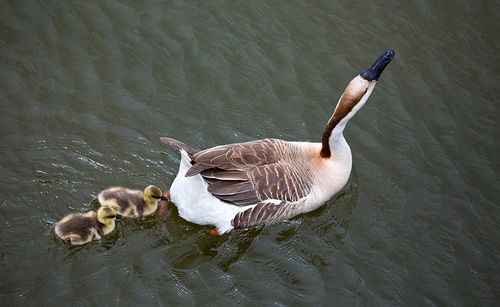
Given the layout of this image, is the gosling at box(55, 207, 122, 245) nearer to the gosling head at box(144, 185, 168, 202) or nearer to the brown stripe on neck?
the gosling head at box(144, 185, 168, 202)

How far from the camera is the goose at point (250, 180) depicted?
3.97 m

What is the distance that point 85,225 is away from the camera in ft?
12.1

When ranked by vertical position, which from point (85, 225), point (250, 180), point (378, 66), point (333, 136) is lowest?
point (85, 225)

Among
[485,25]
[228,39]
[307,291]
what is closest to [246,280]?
[307,291]

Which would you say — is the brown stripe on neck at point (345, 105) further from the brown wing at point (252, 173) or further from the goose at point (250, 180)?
the brown wing at point (252, 173)

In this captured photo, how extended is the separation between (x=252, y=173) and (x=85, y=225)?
1305 mm

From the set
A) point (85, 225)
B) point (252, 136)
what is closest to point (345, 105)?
point (252, 136)

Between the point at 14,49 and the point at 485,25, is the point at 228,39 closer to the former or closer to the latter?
the point at 14,49

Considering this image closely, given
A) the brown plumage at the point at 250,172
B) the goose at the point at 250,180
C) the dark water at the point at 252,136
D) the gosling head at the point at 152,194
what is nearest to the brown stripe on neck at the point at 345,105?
the goose at the point at 250,180

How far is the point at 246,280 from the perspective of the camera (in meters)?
3.78

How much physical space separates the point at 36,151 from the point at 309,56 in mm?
2905

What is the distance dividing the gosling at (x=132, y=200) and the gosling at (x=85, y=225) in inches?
5.6

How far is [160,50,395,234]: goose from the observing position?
13.0 feet

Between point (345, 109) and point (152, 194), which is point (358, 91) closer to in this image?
point (345, 109)
